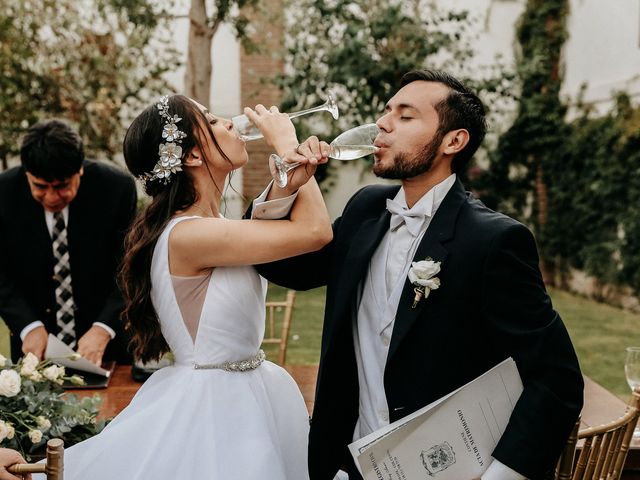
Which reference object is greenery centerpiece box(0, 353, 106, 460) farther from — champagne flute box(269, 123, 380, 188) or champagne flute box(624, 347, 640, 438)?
champagne flute box(624, 347, 640, 438)

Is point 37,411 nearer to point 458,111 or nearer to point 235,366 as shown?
point 235,366

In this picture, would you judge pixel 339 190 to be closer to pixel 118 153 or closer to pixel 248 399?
pixel 118 153

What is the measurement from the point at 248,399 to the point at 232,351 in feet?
0.47

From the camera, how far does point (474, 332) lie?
1.91 meters

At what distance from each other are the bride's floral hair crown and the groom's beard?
0.61 m

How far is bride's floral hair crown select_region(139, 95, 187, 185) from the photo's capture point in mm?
2289

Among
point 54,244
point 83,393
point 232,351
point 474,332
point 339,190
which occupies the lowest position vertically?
point 339,190

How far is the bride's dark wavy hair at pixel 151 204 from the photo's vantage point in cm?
228

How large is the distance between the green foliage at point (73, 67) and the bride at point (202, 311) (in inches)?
323

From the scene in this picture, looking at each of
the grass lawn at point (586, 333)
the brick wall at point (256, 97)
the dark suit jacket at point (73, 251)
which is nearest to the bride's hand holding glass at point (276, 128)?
the dark suit jacket at point (73, 251)

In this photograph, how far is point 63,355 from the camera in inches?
123

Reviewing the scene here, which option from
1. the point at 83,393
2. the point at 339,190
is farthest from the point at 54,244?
the point at 339,190

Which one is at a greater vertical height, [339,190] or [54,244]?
[54,244]

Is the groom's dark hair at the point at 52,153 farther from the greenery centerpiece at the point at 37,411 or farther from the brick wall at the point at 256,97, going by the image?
the brick wall at the point at 256,97
